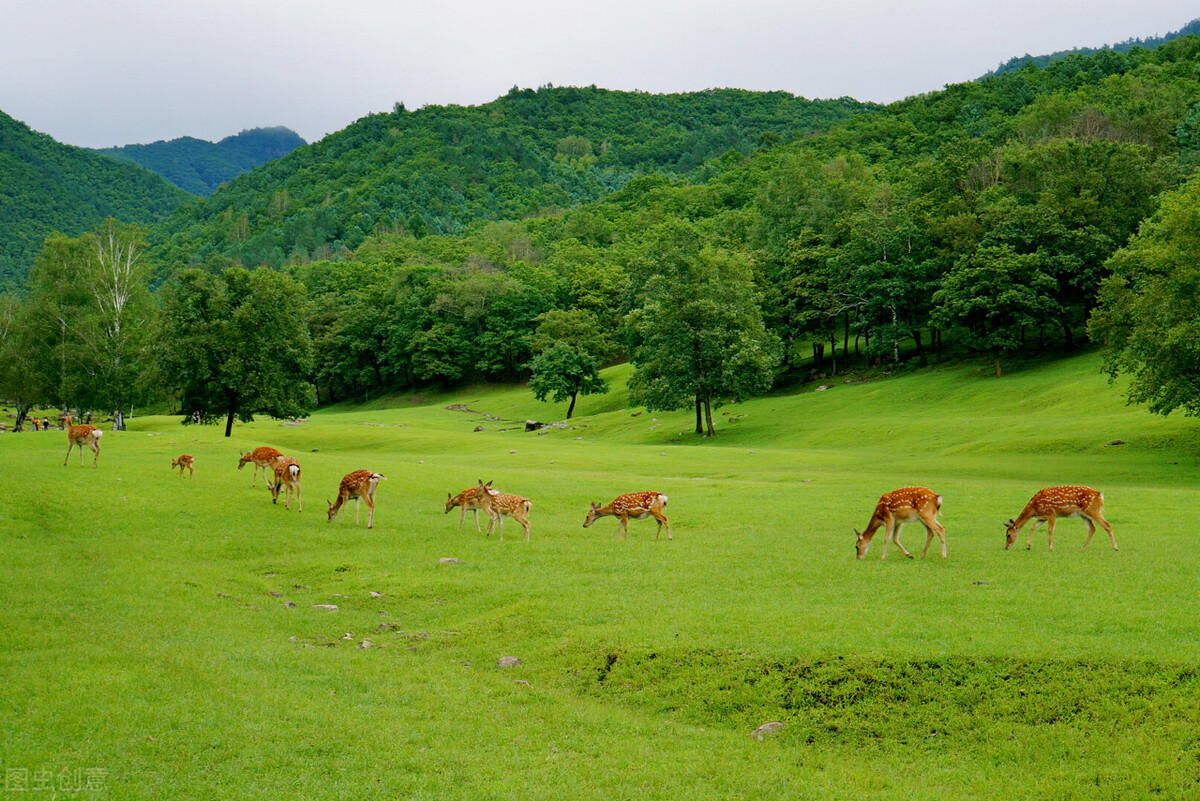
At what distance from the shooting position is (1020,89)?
168 m

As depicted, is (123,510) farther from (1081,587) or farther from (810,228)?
(810,228)

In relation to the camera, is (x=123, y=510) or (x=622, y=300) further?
(x=622, y=300)

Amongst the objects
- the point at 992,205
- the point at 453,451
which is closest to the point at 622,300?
the point at 992,205

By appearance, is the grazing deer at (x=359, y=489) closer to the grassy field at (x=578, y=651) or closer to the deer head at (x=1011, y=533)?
the grassy field at (x=578, y=651)

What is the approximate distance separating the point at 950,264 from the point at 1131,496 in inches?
2142

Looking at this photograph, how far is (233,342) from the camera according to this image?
51719 millimetres

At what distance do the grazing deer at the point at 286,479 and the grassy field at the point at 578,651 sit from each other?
62 centimetres

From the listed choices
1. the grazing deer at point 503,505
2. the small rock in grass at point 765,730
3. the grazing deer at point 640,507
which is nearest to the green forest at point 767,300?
the grazing deer at point 640,507

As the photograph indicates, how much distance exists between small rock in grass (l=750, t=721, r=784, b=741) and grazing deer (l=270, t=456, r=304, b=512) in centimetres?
1754

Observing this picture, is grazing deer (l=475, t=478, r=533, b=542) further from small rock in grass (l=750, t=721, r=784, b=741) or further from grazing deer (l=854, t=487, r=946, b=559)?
small rock in grass (l=750, t=721, r=784, b=741)

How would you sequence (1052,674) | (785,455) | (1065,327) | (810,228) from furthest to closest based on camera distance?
(810,228), (1065,327), (785,455), (1052,674)

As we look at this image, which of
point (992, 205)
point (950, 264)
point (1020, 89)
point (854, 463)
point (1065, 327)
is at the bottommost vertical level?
point (854, 463)

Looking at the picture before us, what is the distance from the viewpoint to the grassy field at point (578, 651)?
9.48 m

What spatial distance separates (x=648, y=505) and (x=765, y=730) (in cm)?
1142
